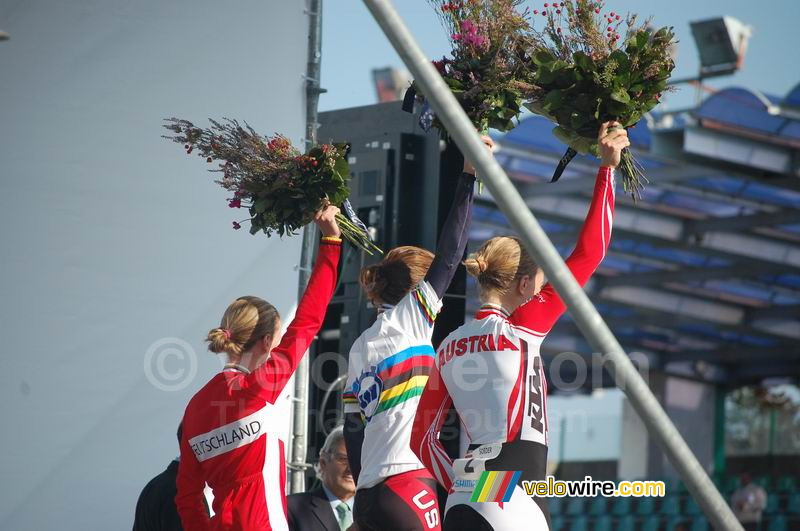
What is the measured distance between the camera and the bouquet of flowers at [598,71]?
145 inches

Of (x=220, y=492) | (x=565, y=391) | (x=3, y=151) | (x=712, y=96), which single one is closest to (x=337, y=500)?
(x=220, y=492)

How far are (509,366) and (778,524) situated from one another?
567 inches

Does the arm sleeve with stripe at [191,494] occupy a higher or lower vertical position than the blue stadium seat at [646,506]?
higher

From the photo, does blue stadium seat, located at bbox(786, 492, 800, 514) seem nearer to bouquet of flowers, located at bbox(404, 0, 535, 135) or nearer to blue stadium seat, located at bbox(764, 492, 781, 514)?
blue stadium seat, located at bbox(764, 492, 781, 514)

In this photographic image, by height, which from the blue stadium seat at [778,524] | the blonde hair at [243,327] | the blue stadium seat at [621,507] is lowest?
the blue stadium seat at [621,507]

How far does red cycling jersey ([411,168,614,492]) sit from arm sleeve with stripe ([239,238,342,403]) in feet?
1.81

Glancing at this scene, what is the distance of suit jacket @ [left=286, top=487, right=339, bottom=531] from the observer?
501cm

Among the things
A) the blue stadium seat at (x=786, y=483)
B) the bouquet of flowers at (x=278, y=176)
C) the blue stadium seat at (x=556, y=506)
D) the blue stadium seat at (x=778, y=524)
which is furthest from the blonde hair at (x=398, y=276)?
the blue stadium seat at (x=786, y=483)

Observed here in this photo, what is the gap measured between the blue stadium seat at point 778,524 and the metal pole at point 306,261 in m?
12.5

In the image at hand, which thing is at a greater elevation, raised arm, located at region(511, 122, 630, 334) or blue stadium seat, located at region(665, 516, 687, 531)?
raised arm, located at region(511, 122, 630, 334)

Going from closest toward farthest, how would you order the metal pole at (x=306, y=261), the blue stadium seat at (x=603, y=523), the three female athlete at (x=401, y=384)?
the three female athlete at (x=401, y=384) < the metal pole at (x=306, y=261) < the blue stadium seat at (x=603, y=523)

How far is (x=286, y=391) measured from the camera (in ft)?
18.0

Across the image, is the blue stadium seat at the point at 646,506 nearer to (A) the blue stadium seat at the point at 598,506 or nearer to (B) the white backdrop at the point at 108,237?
(A) the blue stadium seat at the point at 598,506

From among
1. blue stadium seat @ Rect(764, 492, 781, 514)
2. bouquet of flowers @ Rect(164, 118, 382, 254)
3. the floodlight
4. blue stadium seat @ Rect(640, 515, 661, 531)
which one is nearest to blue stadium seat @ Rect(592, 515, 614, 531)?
blue stadium seat @ Rect(640, 515, 661, 531)
